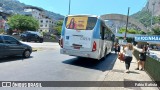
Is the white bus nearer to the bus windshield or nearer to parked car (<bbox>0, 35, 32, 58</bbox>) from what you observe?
the bus windshield

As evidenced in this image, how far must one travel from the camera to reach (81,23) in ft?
47.1

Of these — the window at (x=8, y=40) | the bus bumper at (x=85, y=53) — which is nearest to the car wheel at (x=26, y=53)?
the window at (x=8, y=40)

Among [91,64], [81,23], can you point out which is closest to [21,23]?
[91,64]

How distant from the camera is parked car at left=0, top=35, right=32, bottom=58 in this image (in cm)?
1339

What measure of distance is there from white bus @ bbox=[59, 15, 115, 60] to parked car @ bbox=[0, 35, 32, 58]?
9.00ft

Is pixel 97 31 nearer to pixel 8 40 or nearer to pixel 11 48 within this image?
pixel 11 48

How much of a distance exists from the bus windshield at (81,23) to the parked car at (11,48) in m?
3.46

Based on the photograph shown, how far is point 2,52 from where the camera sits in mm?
13203

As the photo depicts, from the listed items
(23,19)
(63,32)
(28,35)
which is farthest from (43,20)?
(63,32)

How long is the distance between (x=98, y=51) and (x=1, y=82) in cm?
762

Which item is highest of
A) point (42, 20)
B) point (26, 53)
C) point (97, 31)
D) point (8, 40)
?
point (42, 20)

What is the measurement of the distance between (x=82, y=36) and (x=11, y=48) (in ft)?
14.9

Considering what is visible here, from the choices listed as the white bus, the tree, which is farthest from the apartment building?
the white bus

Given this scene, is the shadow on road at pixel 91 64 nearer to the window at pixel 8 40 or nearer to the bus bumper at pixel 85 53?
the bus bumper at pixel 85 53
